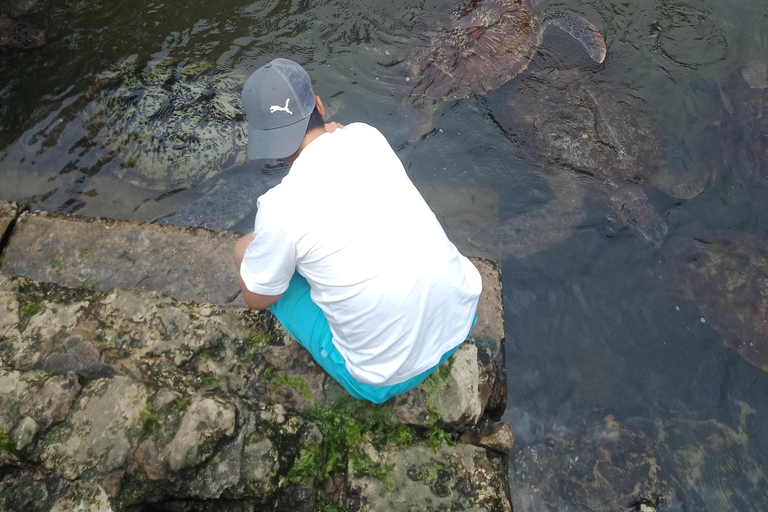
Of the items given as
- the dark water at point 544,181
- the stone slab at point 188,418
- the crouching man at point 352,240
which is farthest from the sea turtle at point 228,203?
the crouching man at point 352,240

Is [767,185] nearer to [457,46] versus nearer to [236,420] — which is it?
[457,46]

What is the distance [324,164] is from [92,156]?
3423 millimetres

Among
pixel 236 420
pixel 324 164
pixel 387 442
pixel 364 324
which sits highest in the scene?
pixel 324 164

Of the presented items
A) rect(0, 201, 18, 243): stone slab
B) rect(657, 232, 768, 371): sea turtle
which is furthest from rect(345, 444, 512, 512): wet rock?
rect(0, 201, 18, 243): stone slab

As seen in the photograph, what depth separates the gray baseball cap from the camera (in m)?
1.60

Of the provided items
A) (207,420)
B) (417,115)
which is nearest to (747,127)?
(417,115)

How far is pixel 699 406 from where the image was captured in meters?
2.99

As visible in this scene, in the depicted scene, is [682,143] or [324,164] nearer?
[324,164]

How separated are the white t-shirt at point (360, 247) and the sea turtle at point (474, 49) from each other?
270cm

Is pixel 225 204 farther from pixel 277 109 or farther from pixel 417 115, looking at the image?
pixel 277 109

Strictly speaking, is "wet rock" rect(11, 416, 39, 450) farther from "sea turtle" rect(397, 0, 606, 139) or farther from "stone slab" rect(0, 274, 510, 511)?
"sea turtle" rect(397, 0, 606, 139)

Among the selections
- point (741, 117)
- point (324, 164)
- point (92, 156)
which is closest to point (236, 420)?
point (324, 164)

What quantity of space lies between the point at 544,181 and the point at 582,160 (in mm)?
342

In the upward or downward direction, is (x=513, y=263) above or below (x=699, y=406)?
above
